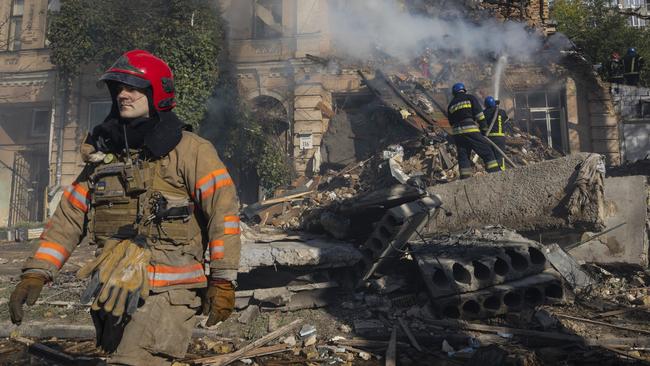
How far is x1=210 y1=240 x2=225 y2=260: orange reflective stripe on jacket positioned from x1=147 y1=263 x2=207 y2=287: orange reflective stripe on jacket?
140 millimetres

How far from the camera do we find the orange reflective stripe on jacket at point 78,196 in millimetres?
2123

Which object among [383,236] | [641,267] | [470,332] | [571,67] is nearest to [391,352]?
[470,332]

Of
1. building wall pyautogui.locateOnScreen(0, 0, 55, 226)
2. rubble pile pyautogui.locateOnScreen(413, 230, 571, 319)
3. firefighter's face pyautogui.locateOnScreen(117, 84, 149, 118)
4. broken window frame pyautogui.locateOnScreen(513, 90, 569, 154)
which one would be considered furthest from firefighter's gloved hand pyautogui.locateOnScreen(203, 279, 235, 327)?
building wall pyautogui.locateOnScreen(0, 0, 55, 226)

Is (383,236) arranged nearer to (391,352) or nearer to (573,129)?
(391,352)

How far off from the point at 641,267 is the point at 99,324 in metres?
5.87

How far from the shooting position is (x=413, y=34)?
1433 cm

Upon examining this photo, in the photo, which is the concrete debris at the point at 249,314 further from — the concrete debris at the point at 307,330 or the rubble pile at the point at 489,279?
the rubble pile at the point at 489,279

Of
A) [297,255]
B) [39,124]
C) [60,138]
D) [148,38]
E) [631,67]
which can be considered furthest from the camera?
[39,124]

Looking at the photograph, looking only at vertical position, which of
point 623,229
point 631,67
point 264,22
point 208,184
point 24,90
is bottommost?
point 623,229

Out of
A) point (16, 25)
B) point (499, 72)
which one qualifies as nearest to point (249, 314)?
point (499, 72)

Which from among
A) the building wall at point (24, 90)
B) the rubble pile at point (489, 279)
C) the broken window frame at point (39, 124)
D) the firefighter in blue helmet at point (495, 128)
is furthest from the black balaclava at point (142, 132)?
the broken window frame at point (39, 124)

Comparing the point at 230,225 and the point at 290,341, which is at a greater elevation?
the point at 230,225

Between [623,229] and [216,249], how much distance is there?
17.6ft

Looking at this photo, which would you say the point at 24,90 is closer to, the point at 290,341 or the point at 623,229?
the point at 290,341
